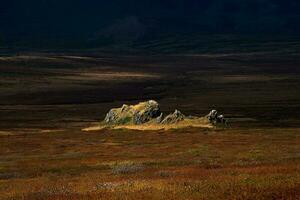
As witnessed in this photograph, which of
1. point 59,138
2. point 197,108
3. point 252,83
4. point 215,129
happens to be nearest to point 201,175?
point 59,138

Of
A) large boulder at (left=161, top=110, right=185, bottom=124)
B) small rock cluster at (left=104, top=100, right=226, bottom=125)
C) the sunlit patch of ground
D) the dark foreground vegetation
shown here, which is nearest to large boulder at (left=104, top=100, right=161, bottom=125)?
small rock cluster at (left=104, top=100, right=226, bottom=125)

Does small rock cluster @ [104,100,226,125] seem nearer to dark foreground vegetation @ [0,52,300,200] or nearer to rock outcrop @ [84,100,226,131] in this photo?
rock outcrop @ [84,100,226,131]

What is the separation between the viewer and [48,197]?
23.3 metres

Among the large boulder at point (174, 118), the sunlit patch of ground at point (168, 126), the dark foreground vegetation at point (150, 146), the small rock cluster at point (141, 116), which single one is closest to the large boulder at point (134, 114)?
the small rock cluster at point (141, 116)

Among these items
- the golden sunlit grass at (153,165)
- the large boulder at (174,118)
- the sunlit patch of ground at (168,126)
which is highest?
the golden sunlit grass at (153,165)

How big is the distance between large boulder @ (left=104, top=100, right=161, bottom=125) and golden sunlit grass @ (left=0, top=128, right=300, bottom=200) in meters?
6.57

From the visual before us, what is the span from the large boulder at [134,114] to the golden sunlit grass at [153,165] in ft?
21.6

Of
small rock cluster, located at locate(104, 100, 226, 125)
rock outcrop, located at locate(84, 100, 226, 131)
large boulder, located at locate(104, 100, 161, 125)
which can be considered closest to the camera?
rock outcrop, located at locate(84, 100, 226, 131)

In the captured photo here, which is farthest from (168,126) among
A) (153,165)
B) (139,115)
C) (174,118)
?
(153,165)

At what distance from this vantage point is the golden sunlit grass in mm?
22594

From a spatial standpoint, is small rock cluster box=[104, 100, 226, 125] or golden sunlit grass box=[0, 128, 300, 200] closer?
golden sunlit grass box=[0, 128, 300, 200]

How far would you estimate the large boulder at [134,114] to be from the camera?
10131 centimetres

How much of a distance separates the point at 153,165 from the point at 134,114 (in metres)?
60.4

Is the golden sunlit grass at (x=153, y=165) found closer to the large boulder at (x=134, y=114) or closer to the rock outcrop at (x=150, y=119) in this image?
the rock outcrop at (x=150, y=119)
